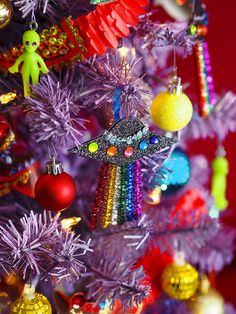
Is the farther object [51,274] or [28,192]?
[28,192]

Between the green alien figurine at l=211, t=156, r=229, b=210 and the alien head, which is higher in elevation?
the alien head

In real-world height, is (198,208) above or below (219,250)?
above

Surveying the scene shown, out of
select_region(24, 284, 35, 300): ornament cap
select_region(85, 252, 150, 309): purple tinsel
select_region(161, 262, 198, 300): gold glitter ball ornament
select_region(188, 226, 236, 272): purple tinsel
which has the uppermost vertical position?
select_region(24, 284, 35, 300): ornament cap

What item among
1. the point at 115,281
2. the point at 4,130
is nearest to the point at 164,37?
the point at 4,130

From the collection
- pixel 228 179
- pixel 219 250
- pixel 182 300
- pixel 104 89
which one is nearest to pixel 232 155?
pixel 228 179

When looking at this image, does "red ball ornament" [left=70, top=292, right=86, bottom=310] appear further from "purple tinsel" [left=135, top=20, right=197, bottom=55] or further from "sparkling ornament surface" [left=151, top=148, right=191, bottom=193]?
"purple tinsel" [left=135, top=20, right=197, bottom=55]

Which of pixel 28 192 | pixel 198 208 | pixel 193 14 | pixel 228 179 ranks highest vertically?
pixel 193 14

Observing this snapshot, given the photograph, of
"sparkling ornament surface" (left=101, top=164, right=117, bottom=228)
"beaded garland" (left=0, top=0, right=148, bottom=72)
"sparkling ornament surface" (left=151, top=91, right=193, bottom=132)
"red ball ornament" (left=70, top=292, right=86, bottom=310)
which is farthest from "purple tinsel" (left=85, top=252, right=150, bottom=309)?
"beaded garland" (left=0, top=0, right=148, bottom=72)

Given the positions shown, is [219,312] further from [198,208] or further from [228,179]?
[228,179]

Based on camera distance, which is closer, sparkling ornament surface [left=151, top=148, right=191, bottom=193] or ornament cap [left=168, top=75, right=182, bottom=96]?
ornament cap [left=168, top=75, right=182, bottom=96]
